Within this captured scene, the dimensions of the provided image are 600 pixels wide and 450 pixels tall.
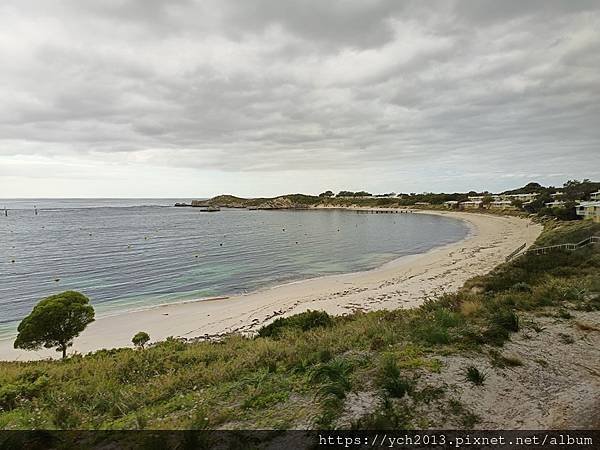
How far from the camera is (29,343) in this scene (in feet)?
44.3

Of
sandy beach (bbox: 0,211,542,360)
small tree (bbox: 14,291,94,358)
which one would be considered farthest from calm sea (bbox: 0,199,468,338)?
small tree (bbox: 14,291,94,358)

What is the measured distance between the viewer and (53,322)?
1380cm

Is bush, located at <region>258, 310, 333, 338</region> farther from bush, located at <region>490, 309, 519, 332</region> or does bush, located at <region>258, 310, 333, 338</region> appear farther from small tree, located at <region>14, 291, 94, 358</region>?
small tree, located at <region>14, 291, 94, 358</region>

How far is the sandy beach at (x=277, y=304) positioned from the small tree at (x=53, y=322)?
369 centimetres

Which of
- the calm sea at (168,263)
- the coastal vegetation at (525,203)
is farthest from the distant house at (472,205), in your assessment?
the calm sea at (168,263)

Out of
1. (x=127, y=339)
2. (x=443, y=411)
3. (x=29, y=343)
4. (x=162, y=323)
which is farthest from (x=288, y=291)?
(x=443, y=411)

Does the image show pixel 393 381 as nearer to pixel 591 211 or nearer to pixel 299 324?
pixel 299 324

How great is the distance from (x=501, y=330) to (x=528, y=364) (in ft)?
5.77

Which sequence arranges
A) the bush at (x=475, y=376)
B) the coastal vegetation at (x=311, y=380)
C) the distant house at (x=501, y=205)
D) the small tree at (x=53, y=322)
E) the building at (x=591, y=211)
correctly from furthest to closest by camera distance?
the distant house at (x=501, y=205) → the building at (x=591, y=211) → the small tree at (x=53, y=322) → the bush at (x=475, y=376) → the coastal vegetation at (x=311, y=380)

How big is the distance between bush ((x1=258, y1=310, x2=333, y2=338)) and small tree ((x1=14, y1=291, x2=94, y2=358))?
7220 mm

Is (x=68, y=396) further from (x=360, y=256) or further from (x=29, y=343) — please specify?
(x=360, y=256)

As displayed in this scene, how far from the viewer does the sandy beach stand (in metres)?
19.0

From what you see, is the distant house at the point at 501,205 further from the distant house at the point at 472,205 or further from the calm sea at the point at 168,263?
the calm sea at the point at 168,263

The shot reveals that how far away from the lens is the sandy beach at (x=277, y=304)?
62.3 feet
